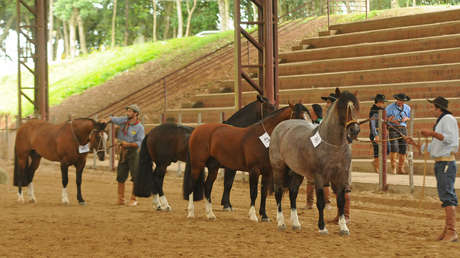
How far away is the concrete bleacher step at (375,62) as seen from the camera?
21.6 meters

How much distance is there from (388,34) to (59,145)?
16058 mm

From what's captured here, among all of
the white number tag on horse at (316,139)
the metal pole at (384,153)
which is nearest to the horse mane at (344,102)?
the white number tag on horse at (316,139)

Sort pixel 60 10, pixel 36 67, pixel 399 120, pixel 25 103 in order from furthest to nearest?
pixel 60 10, pixel 25 103, pixel 36 67, pixel 399 120

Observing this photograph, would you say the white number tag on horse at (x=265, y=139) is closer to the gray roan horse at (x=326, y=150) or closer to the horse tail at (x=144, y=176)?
the gray roan horse at (x=326, y=150)

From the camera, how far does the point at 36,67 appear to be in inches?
1003

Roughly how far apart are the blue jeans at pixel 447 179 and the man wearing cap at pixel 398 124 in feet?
17.7

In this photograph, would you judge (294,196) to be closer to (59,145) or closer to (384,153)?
(384,153)

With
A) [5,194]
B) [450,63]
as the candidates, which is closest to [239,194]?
[5,194]

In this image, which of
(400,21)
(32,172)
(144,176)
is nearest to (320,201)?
(144,176)

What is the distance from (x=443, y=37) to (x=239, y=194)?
38.6 ft

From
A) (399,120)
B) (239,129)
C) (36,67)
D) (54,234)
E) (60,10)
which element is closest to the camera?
(54,234)

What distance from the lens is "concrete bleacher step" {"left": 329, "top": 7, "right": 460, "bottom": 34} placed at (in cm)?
2534

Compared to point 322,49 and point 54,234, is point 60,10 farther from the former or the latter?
point 54,234

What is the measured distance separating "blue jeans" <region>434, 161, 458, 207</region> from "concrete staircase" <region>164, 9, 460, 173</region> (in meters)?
8.63
